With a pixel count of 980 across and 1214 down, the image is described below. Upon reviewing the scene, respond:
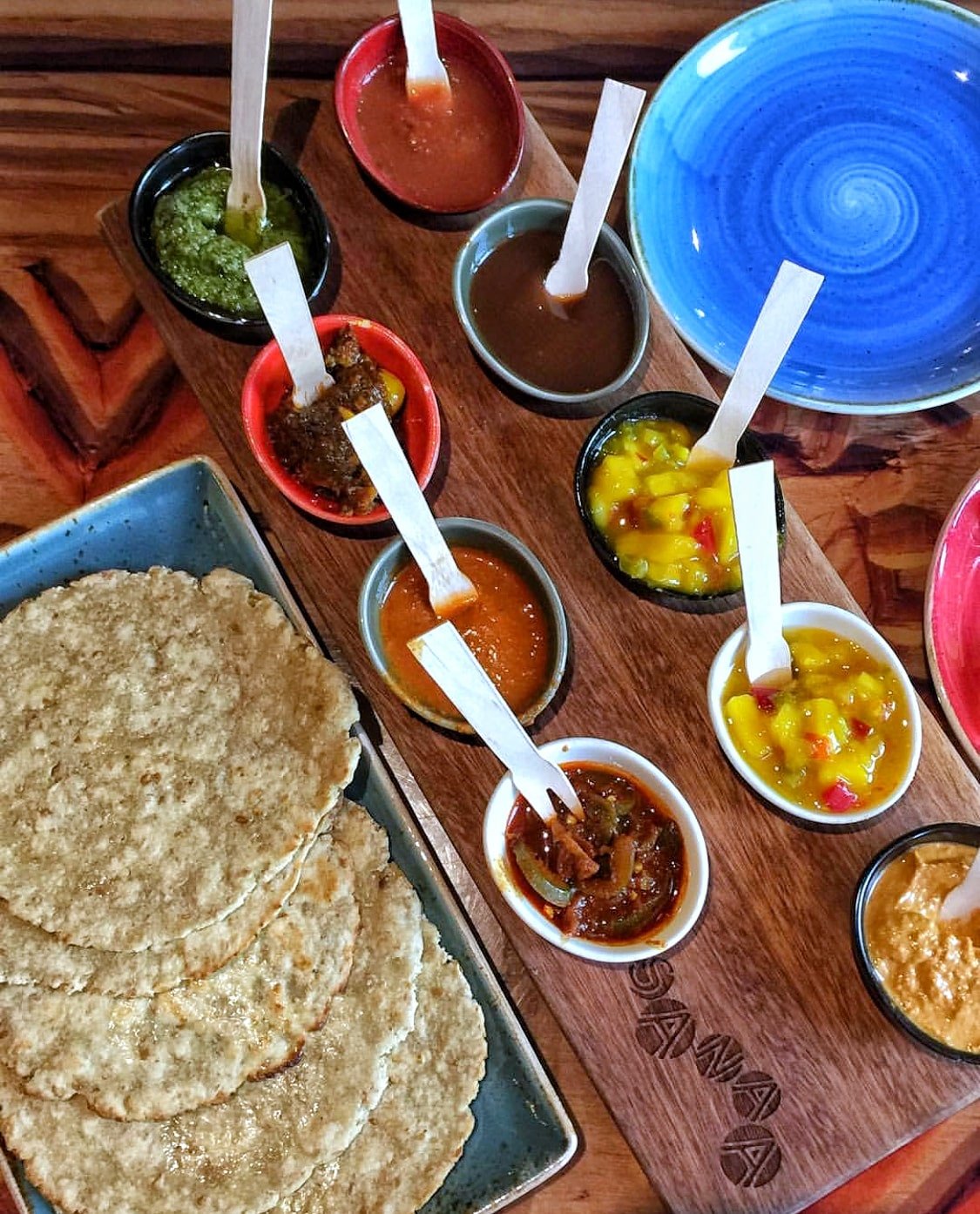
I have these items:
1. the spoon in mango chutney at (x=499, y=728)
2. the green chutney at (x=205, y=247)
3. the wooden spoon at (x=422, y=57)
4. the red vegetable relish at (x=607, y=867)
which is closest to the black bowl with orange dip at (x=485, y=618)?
the spoon in mango chutney at (x=499, y=728)

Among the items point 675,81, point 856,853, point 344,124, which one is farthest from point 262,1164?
point 675,81

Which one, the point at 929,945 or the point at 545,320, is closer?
the point at 929,945

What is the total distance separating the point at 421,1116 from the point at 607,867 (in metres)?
0.67

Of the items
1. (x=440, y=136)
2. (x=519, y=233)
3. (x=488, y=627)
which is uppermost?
(x=440, y=136)

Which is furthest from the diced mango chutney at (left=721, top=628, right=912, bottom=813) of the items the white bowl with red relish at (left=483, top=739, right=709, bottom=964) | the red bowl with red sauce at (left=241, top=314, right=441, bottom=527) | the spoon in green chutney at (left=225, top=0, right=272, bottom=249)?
the spoon in green chutney at (left=225, top=0, right=272, bottom=249)

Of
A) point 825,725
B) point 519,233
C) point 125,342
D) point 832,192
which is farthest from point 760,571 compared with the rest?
point 125,342

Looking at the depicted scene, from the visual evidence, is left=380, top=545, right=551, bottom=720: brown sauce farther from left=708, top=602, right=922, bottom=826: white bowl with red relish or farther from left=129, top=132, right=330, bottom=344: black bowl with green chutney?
left=129, top=132, right=330, bottom=344: black bowl with green chutney

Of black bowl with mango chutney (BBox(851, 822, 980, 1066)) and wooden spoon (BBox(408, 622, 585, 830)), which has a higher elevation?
wooden spoon (BBox(408, 622, 585, 830))

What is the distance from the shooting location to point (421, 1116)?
8.27 feet

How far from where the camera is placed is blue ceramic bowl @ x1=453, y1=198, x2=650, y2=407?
2.74 metres

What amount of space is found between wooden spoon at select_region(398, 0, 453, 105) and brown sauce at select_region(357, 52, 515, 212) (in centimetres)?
1

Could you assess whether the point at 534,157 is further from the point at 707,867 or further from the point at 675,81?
the point at 707,867

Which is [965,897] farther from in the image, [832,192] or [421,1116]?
[832,192]

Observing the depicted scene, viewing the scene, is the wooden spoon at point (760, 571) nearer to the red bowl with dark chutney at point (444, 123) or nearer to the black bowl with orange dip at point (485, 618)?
the black bowl with orange dip at point (485, 618)
